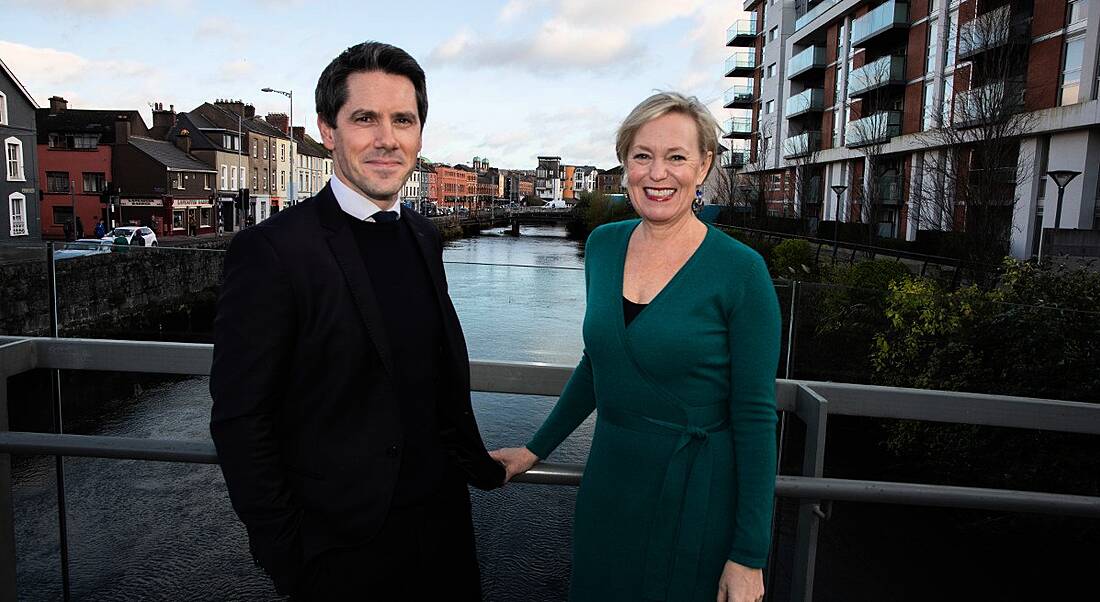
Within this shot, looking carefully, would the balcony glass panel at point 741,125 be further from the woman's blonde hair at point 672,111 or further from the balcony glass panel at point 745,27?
the woman's blonde hair at point 672,111

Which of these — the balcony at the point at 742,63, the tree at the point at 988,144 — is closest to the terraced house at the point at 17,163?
the tree at the point at 988,144

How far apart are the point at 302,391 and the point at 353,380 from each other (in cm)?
9

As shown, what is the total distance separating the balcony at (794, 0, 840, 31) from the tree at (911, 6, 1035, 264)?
12.8m

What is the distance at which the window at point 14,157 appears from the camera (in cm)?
2786

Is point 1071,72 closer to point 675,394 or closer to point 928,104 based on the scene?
point 928,104

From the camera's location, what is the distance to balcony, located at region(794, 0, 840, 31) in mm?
32531

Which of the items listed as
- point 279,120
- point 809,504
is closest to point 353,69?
point 809,504

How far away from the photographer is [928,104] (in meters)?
24.8

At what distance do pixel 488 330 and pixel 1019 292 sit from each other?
6.15 meters

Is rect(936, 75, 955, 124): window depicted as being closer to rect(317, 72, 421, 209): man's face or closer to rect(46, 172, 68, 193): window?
rect(317, 72, 421, 209): man's face

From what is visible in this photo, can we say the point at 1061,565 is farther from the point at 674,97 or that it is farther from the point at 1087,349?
the point at 674,97

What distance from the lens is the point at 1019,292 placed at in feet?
23.9

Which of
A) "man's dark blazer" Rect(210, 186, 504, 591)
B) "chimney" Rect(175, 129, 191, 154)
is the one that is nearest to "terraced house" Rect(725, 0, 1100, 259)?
"man's dark blazer" Rect(210, 186, 504, 591)

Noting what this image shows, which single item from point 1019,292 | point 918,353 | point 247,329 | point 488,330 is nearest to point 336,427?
point 247,329
